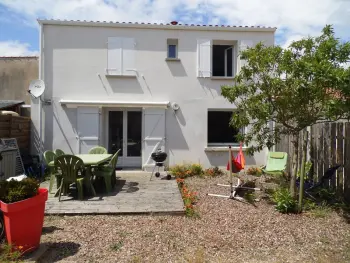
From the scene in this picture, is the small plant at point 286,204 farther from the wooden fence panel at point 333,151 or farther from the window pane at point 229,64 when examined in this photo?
the window pane at point 229,64

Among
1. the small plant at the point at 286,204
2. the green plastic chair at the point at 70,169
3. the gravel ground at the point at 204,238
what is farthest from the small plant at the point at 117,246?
the small plant at the point at 286,204

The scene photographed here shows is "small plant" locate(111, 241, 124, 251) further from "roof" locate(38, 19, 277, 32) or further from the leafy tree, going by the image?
"roof" locate(38, 19, 277, 32)

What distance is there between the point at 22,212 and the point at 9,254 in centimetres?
47

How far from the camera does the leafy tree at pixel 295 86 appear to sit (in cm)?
449

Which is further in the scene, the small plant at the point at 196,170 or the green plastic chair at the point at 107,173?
the small plant at the point at 196,170

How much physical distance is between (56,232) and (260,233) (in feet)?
10.7

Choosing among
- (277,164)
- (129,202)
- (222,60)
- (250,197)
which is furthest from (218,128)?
(129,202)

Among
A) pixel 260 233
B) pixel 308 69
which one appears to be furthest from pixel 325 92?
pixel 260 233

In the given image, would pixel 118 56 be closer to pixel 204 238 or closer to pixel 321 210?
pixel 204 238

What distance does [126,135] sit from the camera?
33.0 feet

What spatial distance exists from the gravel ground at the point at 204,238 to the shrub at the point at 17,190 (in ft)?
2.80

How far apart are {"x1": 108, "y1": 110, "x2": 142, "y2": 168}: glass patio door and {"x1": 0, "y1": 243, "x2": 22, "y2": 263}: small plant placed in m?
6.77

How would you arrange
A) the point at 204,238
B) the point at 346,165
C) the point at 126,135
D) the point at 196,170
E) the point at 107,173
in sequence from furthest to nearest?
the point at 126,135 < the point at 196,170 < the point at 107,173 < the point at 346,165 < the point at 204,238

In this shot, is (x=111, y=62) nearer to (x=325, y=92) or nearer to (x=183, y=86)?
(x=183, y=86)
